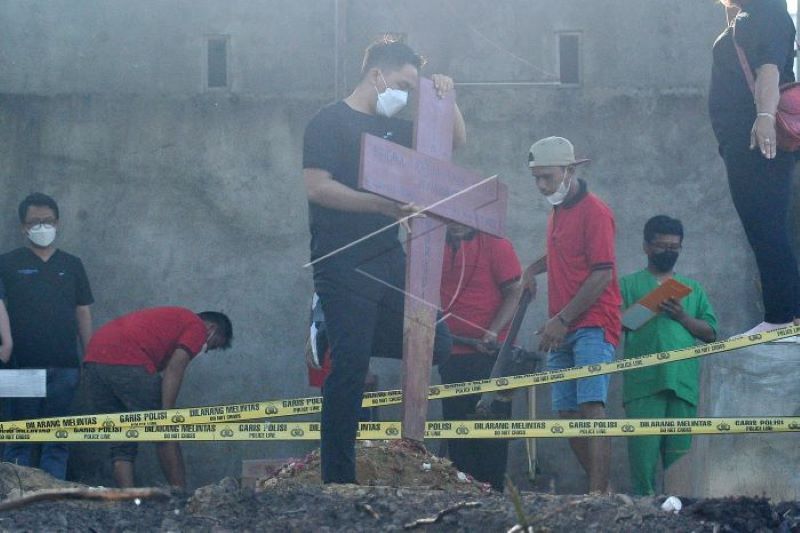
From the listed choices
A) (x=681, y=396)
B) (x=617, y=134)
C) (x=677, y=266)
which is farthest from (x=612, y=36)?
(x=681, y=396)

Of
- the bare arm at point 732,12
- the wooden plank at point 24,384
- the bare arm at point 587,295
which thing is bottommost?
the wooden plank at point 24,384

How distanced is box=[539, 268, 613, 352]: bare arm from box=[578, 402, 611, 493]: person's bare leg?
366mm

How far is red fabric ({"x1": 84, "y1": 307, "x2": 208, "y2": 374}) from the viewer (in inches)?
338

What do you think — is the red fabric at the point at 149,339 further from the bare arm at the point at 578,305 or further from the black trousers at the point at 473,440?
the bare arm at the point at 578,305

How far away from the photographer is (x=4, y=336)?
865cm

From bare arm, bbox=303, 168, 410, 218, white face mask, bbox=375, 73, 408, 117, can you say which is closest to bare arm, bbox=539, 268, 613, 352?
white face mask, bbox=375, 73, 408, 117

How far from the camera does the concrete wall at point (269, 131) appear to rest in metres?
9.88

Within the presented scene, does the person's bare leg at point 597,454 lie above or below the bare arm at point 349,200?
below

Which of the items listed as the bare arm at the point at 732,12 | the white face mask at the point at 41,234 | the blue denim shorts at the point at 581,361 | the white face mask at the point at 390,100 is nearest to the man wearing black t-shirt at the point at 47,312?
the white face mask at the point at 41,234

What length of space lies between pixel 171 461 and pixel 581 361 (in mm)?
2861

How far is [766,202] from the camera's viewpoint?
624 cm

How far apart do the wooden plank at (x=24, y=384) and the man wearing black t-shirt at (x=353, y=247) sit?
127 inches

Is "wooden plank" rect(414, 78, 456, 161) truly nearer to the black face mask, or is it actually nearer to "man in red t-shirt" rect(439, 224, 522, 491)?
"man in red t-shirt" rect(439, 224, 522, 491)

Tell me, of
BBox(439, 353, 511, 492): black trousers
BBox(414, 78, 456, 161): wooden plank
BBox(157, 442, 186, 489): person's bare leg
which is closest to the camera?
BBox(414, 78, 456, 161): wooden plank
